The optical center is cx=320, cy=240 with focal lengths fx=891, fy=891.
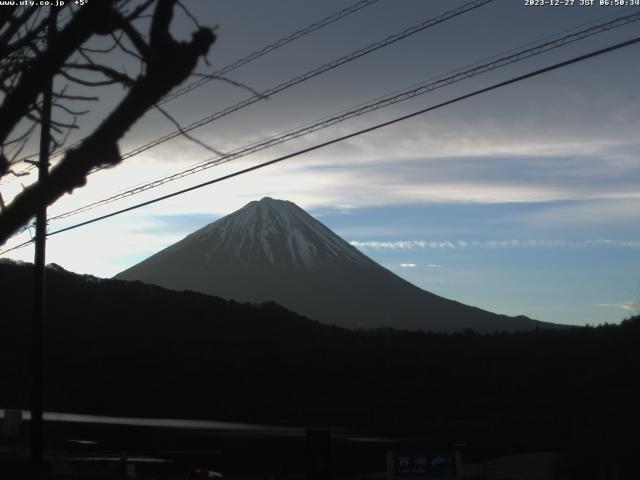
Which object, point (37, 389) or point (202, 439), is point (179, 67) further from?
point (202, 439)

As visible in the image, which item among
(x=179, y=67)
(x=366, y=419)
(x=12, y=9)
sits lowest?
(x=366, y=419)

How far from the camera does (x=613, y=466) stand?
29516 mm

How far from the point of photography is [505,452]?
154 feet

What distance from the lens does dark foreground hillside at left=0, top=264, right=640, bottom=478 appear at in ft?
256

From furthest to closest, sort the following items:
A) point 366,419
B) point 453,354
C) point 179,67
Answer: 1. point 453,354
2. point 366,419
3. point 179,67

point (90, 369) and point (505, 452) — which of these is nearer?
point (505, 452)

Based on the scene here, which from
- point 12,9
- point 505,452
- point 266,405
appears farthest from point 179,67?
point 266,405

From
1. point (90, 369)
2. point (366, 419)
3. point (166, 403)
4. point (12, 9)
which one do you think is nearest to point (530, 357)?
point (366, 419)

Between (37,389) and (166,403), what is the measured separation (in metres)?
86.1

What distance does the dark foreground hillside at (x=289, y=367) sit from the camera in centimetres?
7798

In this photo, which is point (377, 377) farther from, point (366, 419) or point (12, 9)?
point (12, 9)

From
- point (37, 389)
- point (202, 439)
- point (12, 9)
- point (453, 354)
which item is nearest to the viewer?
point (12, 9)

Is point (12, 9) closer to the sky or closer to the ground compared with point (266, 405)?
closer to the sky

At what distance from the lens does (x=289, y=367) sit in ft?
340
